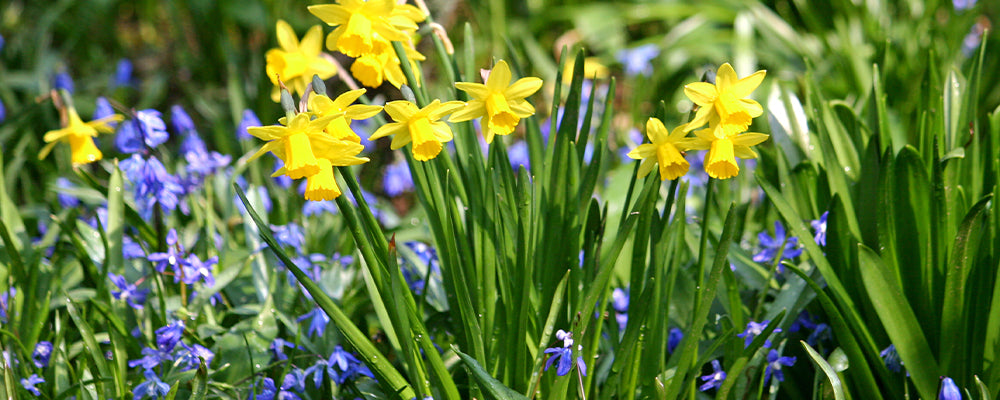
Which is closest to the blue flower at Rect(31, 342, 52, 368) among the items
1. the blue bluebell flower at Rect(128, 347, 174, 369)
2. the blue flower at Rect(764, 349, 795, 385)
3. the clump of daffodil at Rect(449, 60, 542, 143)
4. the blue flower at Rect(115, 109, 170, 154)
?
the blue bluebell flower at Rect(128, 347, 174, 369)

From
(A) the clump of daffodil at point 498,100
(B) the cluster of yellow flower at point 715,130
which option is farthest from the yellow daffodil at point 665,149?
(A) the clump of daffodil at point 498,100

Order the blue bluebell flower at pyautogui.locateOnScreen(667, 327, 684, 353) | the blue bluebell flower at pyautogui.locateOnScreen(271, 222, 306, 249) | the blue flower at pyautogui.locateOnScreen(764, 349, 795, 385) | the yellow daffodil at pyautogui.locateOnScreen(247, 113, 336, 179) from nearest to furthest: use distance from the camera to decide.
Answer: the yellow daffodil at pyautogui.locateOnScreen(247, 113, 336, 179) < the blue flower at pyautogui.locateOnScreen(764, 349, 795, 385) < the blue bluebell flower at pyautogui.locateOnScreen(667, 327, 684, 353) < the blue bluebell flower at pyautogui.locateOnScreen(271, 222, 306, 249)

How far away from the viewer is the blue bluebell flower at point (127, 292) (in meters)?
1.68

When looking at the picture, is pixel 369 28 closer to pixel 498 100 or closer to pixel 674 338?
pixel 498 100

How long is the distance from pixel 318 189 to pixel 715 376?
866 mm

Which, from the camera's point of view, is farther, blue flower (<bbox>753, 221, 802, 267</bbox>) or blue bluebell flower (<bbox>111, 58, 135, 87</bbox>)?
blue bluebell flower (<bbox>111, 58, 135, 87</bbox>)

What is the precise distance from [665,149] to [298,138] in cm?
53

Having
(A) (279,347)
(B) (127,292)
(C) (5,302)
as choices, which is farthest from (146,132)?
(A) (279,347)

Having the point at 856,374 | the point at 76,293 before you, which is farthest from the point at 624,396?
the point at 76,293

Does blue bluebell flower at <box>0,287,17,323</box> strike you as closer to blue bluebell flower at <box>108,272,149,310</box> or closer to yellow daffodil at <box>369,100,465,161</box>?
blue bluebell flower at <box>108,272,149,310</box>

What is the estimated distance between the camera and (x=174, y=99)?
12.1 feet

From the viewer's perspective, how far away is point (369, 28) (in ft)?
3.87

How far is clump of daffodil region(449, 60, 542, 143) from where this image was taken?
1113mm

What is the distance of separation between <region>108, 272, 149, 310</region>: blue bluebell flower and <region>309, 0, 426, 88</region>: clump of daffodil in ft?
2.72
